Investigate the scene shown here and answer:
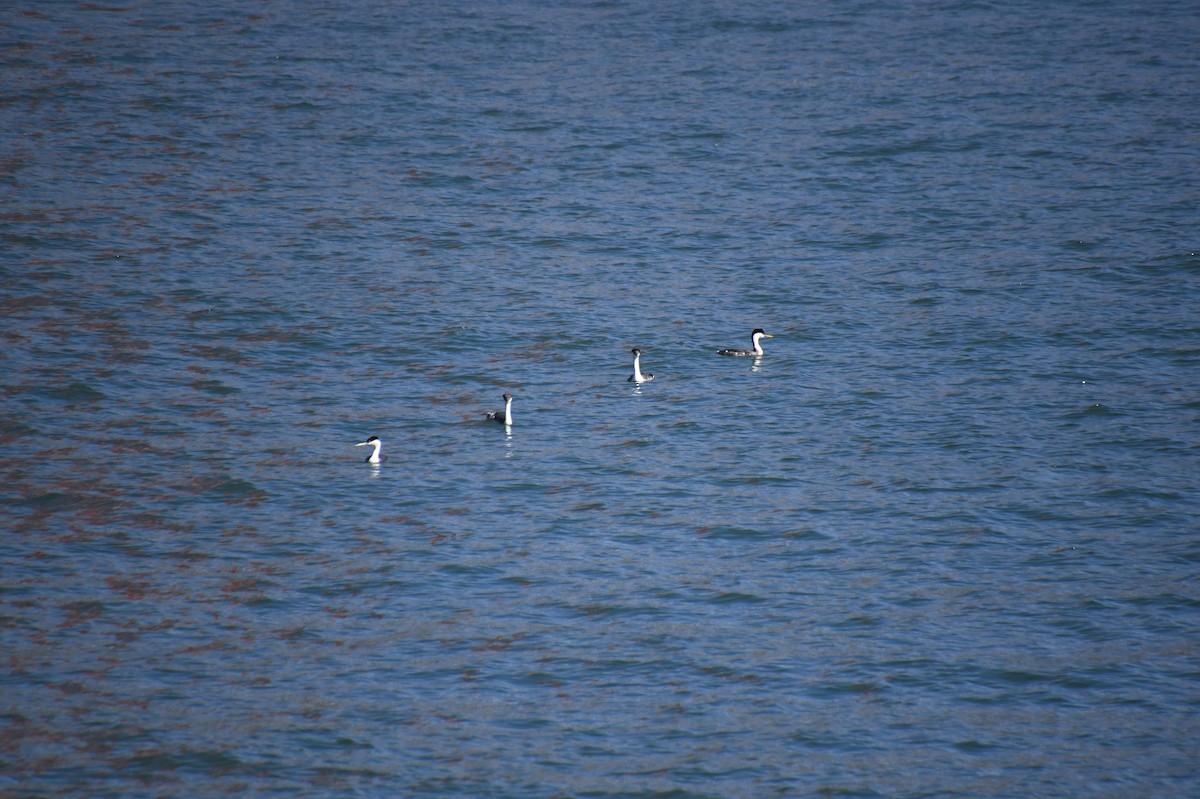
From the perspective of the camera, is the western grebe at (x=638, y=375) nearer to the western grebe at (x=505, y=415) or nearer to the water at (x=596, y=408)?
the water at (x=596, y=408)

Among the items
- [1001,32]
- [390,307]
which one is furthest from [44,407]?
[1001,32]

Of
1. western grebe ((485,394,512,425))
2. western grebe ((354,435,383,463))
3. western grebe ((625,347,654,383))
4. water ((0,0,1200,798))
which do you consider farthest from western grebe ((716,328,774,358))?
western grebe ((354,435,383,463))

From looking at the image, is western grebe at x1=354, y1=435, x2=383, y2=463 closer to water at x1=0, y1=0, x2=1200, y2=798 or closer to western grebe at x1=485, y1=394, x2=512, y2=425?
water at x1=0, y1=0, x2=1200, y2=798

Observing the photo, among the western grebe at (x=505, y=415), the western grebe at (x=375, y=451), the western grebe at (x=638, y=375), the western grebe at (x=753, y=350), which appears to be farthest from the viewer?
the western grebe at (x=753, y=350)

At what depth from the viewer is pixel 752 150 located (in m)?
42.2

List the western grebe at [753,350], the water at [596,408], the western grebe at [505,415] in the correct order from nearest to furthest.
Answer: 1. the water at [596,408]
2. the western grebe at [505,415]
3. the western grebe at [753,350]

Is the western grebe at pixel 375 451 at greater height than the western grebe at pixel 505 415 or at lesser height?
lesser

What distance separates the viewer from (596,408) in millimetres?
26906

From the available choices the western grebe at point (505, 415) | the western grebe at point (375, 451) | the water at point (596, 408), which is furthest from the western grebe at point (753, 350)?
the western grebe at point (375, 451)

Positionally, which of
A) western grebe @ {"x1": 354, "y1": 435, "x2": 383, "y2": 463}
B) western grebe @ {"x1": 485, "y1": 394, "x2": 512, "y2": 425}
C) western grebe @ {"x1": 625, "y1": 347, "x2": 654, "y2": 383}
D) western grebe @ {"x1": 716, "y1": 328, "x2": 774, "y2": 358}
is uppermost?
western grebe @ {"x1": 716, "y1": 328, "x2": 774, "y2": 358}

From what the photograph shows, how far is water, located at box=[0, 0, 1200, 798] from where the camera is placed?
16234 mm

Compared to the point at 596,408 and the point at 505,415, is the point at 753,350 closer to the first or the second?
the point at 596,408

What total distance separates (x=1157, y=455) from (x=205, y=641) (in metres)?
16.5

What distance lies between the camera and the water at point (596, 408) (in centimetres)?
1623
